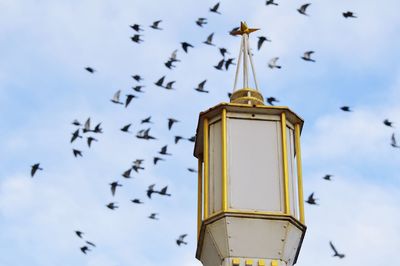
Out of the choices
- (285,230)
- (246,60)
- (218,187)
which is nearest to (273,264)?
(285,230)

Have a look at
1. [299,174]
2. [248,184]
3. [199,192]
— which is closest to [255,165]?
[248,184]

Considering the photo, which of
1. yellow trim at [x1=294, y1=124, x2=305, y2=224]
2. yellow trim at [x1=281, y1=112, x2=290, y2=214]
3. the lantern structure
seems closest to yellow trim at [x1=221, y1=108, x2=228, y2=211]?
A: the lantern structure

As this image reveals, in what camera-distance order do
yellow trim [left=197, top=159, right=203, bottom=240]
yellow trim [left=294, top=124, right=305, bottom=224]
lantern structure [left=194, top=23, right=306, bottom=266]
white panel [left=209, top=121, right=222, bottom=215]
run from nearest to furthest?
lantern structure [left=194, top=23, right=306, bottom=266], white panel [left=209, top=121, right=222, bottom=215], yellow trim [left=294, top=124, right=305, bottom=224], yellow trim [left=197, top=159, right=203, bottom=240]

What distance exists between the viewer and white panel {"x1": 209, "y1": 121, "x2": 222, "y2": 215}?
74.5 feet

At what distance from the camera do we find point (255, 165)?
23.0 m

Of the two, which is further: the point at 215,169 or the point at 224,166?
the point at 215,169

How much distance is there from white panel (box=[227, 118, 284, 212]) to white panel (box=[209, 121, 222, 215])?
28cm

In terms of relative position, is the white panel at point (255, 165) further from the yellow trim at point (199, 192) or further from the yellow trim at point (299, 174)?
the yellow trim at point (199, 192)

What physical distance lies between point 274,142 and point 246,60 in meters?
3.06

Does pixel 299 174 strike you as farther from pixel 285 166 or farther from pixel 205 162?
pixel 205 162

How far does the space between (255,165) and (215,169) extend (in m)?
0.90

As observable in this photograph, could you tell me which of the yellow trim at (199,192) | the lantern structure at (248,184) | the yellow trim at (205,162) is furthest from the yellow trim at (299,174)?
the yellow trim at (199,192)

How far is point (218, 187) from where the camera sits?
22906 mm

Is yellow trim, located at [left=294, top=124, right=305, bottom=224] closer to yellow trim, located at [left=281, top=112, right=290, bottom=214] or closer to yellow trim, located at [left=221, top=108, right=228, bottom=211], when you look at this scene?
yellow trim, located at [left=281, top=112, right=290, bottom=214]
